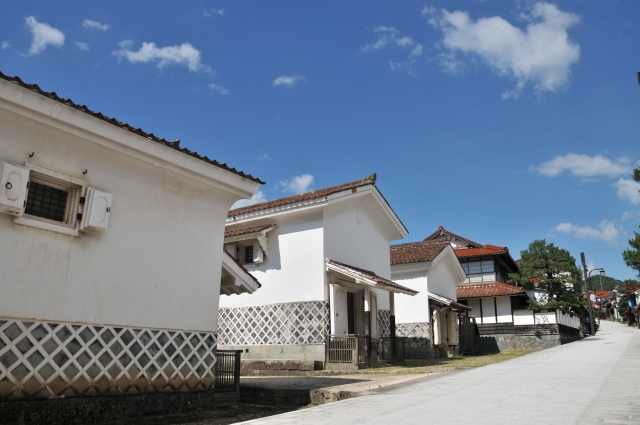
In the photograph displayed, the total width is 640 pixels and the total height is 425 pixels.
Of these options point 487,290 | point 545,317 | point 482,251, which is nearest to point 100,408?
point 487,290

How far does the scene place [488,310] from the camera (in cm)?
3312

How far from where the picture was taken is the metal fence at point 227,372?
31.7 feet

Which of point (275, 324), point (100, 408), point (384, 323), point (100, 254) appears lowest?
point (100, 408)

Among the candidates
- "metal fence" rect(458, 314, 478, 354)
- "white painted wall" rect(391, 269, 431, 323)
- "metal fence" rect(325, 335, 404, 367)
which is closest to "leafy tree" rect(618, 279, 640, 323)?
"metal fence" rect(458, 314, 478, 354)

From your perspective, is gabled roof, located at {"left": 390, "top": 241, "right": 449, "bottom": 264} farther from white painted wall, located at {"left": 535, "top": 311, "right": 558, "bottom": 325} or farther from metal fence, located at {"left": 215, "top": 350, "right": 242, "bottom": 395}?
metal fence, located at {"left": 215, "top": 350, "right": 242, "bottom": 395}

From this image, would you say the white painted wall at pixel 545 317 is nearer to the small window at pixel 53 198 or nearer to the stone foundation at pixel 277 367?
the stone foundation at pixel 277 367

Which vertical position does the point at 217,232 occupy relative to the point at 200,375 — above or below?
above

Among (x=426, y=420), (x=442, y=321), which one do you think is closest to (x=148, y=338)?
(x=426, y=420)

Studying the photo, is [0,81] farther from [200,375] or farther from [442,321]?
[442,321]

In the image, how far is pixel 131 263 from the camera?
809 cm

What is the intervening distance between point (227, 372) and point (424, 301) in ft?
54.6

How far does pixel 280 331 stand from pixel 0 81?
1287 cm

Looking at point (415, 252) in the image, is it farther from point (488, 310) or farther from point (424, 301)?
point (488, 310)

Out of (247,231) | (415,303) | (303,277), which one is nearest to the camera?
(303,277)
